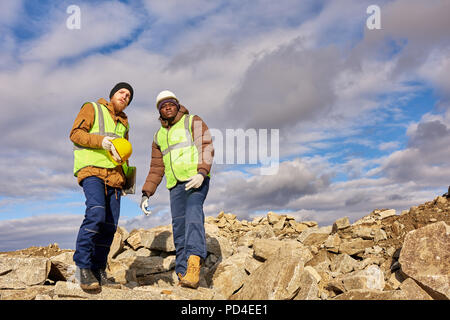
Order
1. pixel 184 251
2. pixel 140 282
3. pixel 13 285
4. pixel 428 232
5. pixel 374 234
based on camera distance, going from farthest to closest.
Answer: pixel 374 234
pixel 140 282
pixel 428 232
pixel 13 285
pixel 184 251

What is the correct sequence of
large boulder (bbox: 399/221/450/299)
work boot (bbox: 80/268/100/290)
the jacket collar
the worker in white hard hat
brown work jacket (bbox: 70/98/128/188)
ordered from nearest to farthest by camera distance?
work boot (bbox: 80/268/100/290) → brown work jacket (bbox: 70/98/128/188) → the worker in white hard hat → the jacket collar → large boulder (bbox: 399/221/450/299)

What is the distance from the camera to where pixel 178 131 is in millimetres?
5871

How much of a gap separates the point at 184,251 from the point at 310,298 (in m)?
1.97

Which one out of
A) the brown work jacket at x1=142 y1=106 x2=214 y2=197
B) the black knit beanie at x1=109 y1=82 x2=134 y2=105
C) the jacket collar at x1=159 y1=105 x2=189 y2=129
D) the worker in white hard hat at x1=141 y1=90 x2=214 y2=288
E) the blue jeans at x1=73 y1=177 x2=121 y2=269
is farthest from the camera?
the jacket collar at x1=159 y1=105 x2=189 y2=129

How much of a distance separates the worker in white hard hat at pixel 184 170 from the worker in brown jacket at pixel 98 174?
0.61 m

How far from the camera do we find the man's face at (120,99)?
18.9ft

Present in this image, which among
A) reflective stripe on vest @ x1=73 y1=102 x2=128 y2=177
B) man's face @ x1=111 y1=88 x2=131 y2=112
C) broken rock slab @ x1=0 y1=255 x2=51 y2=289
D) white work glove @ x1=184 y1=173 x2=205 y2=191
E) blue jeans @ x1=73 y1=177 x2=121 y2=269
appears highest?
man's face @ x1=111 y1=88 x2=131 y2=112

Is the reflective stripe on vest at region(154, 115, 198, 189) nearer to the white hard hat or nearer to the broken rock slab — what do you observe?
the white hard hat

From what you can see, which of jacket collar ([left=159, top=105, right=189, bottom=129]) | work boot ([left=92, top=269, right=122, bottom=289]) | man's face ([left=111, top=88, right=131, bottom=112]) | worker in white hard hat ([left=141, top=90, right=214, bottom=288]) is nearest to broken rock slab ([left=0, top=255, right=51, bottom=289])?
work boot ([left=92, top=269, right=122, bottom=289])

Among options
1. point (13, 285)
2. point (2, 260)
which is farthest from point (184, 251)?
point (2, 260)

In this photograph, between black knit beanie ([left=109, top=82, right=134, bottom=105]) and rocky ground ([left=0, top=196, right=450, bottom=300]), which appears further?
black knit beanie ([left=109, top=82, right=134, bottom=105])

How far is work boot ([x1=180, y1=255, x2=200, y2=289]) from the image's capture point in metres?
5.25

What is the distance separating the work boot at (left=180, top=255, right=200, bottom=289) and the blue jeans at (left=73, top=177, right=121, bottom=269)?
Result: 1.24m
